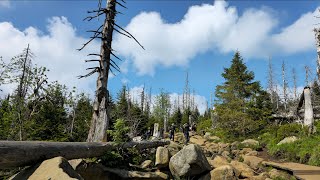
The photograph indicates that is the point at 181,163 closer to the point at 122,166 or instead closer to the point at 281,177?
the point at 122,166

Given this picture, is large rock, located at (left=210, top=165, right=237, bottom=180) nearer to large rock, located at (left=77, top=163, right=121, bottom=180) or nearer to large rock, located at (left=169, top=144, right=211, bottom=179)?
large rock, located at (left=169, top=144, right=211, bottom=179)

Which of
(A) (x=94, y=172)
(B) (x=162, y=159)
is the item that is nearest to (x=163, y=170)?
(B) (x=162, y=159)

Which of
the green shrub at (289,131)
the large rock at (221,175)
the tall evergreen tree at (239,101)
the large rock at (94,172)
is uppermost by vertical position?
the tall evergreen tree at (239,101)

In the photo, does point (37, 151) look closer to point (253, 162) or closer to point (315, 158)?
point (253, 162)

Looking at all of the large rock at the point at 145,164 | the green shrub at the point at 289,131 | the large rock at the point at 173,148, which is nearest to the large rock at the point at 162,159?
the large rock at the point at 145,164

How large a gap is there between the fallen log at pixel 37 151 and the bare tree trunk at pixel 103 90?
174 cm

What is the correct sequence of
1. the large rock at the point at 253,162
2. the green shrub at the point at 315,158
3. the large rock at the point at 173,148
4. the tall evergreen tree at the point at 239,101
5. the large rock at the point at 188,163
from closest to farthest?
the large rock at the point at 188,163 → the large rock at the point at 173,148 → the green shrub at the point at 315,158 → the large rock at the point at 253,162 → the tall evergreen tree at the point at 239,101

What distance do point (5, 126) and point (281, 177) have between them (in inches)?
556

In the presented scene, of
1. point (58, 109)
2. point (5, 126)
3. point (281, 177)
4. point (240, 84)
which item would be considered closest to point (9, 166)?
point (281, 177)

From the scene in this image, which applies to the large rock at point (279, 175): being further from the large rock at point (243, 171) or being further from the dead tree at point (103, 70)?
the dead tree at point (103, 70)

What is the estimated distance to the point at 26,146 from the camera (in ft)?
19.1

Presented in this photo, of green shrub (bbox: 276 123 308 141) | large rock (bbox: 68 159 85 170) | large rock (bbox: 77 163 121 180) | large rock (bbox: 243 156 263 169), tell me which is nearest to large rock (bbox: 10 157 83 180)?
large rock (bbox: 68 159 85 170)

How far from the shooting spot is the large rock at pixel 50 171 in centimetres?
514

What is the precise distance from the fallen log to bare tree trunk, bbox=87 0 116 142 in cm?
174
